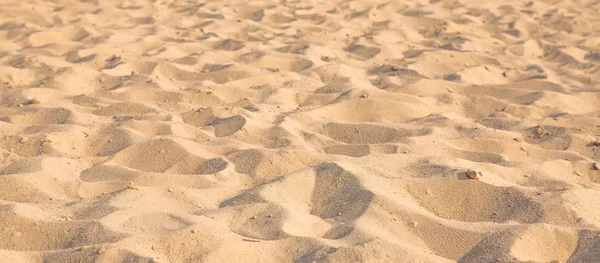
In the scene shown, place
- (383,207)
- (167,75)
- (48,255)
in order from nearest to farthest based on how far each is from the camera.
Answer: (48,255) < (383,207) < (167,75)

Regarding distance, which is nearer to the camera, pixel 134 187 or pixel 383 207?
pixel 383 207

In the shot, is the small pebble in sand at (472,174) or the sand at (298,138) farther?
the small pebble in sand at (472,174)

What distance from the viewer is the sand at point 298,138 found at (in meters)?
2.19

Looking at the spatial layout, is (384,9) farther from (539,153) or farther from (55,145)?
(55,145)

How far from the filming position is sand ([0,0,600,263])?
2.19m

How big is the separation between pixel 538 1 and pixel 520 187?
4225mm

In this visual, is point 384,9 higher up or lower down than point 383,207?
lower down

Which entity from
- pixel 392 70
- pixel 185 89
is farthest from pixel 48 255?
pixel 392 70

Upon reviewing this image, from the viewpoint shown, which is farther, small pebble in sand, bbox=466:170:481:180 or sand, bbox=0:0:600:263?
small pebble in sand, bbox=466:170:481:180

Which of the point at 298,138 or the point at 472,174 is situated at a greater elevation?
the point at 472,174

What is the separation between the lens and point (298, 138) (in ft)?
10.3

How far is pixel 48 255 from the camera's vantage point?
2.06 metres

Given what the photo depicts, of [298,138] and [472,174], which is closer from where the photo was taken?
[472,174]

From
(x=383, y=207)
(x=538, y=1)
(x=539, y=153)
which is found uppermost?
(x=383, y=207)
